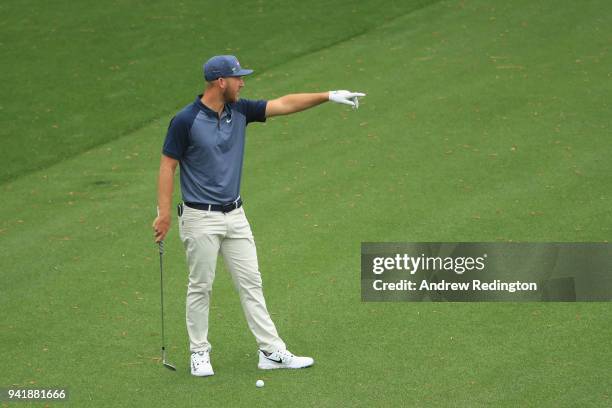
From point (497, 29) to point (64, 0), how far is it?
1062 centimetres

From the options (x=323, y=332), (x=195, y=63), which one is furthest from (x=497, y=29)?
(x=323, y=332)

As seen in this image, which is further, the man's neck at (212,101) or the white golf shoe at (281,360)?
the white golf shoe at (281,360)

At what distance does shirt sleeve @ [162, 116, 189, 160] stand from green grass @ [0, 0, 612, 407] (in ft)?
5.56

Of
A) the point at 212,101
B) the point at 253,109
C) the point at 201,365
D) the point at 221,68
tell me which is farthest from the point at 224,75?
the point at 201,365

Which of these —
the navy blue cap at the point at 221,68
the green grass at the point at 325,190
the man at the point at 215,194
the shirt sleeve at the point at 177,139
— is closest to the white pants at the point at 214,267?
the man at the point at 215,194

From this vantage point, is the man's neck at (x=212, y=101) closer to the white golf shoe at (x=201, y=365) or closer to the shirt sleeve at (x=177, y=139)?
the shirt sleeve at (x=177, y=139)

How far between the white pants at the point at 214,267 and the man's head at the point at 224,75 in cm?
90

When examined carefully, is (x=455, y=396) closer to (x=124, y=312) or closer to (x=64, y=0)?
(x=124, y=312)

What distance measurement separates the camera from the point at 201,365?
717cm

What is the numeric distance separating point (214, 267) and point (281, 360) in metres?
0.87

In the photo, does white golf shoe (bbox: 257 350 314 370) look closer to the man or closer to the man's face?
the man

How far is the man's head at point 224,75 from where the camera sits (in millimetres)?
6996

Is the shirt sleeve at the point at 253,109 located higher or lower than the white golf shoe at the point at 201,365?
higher

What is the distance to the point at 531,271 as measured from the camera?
8.98 meters
